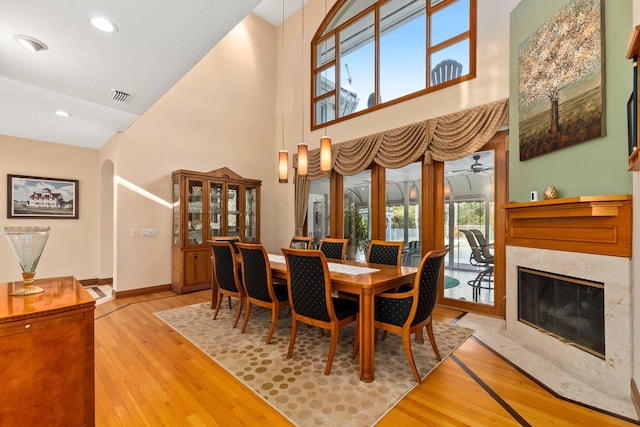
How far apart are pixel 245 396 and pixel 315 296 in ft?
2.70

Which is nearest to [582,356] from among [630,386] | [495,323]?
[630,386]

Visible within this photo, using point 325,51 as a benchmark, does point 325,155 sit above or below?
below

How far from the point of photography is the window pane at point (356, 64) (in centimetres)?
510

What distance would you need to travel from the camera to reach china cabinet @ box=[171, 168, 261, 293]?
476cm

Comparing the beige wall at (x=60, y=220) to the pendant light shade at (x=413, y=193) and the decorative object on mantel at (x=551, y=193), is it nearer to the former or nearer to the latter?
the pendant light shade at (x=413, y=193)

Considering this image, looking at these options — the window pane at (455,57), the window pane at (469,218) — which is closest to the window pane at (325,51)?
the window pane at (455,57)

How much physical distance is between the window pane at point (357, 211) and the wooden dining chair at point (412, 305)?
269 centimetres

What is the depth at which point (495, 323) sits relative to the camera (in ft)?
11.1

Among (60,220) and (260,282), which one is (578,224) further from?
(60,220)

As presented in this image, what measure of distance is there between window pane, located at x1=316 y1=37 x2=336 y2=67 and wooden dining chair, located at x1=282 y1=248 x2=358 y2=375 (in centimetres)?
470

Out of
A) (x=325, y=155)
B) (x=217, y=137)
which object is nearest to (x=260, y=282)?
(x=325, y=155)

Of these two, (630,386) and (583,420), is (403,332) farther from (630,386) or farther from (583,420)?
(630,386)

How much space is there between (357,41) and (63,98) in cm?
444

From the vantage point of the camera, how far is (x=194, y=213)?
4.99m
